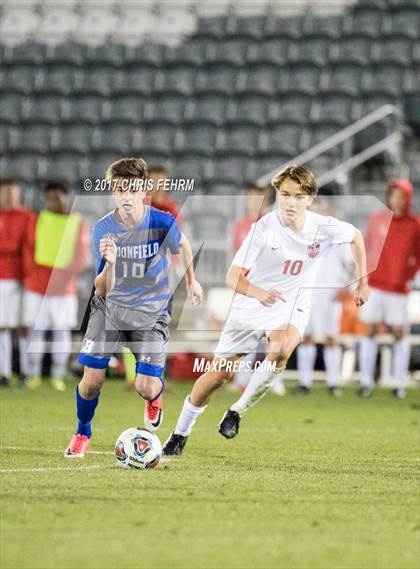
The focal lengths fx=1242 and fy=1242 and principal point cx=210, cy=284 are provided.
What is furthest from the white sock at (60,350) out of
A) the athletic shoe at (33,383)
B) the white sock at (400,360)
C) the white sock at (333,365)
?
the white sock at (400,360)

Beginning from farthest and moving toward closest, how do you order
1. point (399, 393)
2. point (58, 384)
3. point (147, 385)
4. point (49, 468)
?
1. point (58, 384)
2. point (399, 393)
3. point (147, 385)
4. point (49, 468)

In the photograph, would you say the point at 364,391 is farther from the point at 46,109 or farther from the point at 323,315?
the point at 46,109

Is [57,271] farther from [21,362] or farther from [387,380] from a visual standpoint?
[387,380]

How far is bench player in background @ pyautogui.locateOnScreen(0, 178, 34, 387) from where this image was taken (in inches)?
603

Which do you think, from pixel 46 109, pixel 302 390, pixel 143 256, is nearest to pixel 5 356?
pixel 302 390

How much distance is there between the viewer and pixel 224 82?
21047mm

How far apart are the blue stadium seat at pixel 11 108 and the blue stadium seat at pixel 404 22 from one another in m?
6.58

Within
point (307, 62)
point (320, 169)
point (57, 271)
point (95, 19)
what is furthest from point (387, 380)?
point (95, 19)

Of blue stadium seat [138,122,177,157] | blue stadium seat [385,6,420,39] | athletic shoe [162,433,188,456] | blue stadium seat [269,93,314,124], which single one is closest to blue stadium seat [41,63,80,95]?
blue stadium seat [138,122,177,157]

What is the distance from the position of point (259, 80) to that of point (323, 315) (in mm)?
6406

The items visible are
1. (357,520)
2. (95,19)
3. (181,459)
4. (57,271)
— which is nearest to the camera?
(357,520)

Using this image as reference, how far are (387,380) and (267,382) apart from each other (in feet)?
28.1

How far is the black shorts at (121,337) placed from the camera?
7887 millimetres

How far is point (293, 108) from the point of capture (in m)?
19.8
